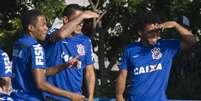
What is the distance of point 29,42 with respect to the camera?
232 inches

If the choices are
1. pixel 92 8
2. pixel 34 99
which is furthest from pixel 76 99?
pixel 92 8

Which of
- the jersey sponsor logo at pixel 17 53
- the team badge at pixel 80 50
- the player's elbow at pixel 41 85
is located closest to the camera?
the player's elbow at pixel 41 85

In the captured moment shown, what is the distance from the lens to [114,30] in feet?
38.7

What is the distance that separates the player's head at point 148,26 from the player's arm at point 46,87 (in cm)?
100

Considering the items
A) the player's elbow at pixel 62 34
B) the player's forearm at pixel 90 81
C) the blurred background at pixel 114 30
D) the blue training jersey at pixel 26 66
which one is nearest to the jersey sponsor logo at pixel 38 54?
the blue training jersey at pixel 26 66

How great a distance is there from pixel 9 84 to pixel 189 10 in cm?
529

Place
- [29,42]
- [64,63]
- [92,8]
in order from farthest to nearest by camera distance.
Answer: [92,8]
[64,63]
[29,42]

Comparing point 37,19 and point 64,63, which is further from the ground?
point 37,19

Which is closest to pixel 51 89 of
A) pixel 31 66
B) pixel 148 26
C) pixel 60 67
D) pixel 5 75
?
pixel 31 66

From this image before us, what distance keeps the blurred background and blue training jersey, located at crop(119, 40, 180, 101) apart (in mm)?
4068

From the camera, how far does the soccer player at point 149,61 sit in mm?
6430

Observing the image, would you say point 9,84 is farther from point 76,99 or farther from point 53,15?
point 53,15

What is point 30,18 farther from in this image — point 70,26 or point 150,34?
point 150,34

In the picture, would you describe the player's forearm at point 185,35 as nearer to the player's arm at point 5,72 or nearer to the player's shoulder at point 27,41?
the player's shoulder at point 27,41
